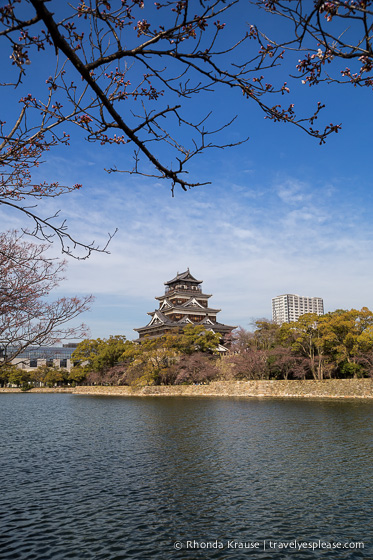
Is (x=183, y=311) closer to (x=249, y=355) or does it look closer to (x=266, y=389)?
(x=249, y=355)

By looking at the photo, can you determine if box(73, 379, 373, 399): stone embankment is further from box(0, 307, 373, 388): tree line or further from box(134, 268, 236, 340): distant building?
box(134, 268, 236, 340): distant building

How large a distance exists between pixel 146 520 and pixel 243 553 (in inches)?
90.2

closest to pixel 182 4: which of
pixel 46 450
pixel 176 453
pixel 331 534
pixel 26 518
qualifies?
pixel 331 534

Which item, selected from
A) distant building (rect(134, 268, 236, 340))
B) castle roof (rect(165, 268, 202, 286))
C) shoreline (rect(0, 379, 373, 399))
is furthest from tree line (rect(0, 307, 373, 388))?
castle roof (rect(165, 268, 202, 286))

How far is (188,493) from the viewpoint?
10047mm

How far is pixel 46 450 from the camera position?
15.6m

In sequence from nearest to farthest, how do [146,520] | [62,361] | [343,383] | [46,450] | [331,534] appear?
[331,534] < [146,520] < [46,450] < [343,383] < [62,361]

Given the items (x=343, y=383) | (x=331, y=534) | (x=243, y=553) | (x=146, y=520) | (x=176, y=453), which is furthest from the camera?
(x=343, y=383)

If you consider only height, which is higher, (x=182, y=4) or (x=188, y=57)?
(x=182, y=4)

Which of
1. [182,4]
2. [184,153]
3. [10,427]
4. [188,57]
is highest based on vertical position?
[182,4]

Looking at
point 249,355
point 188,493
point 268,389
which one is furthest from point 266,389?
point 188,493

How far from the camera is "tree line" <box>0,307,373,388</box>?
36.2 meters

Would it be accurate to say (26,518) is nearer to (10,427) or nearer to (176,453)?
(176,453)

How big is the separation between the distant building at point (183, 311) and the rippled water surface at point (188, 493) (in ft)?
144
